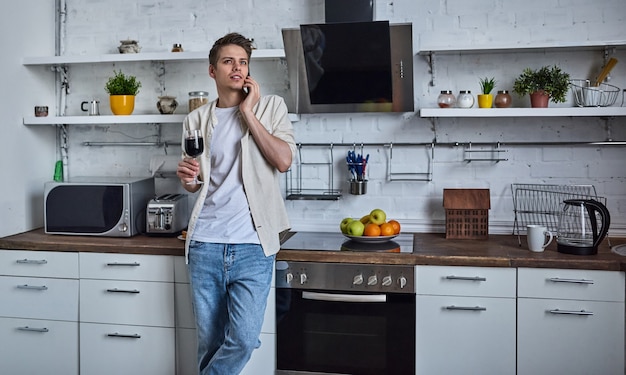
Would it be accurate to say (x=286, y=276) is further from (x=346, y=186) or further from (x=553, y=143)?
(x=553, y=143)

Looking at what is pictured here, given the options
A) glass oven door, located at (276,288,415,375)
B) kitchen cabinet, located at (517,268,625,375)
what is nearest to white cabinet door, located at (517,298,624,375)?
kitchen cabinet, located at (517,268,625,375)

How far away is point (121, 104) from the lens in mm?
3590

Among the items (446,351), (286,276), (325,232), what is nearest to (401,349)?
(446,351)

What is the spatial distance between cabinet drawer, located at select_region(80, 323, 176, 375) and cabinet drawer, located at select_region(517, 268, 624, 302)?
1.67 metres

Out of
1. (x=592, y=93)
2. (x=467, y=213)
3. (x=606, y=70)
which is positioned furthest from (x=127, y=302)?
(x=606, y=70)

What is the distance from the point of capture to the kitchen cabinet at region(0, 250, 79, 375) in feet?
10.6

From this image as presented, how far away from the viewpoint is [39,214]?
371cm

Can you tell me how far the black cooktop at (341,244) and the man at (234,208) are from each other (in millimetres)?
369

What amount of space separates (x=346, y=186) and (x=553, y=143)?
1111mm

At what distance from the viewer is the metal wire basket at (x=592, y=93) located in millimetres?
3158

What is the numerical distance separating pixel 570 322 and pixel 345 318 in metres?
0.97

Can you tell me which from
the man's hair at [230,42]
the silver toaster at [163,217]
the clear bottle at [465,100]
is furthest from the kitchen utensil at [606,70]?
the silver toaster at [163,217]

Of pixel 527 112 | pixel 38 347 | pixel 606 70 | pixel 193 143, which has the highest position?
pixel 606 70

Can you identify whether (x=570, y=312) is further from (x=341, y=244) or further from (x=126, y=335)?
(x=126, y=335)
